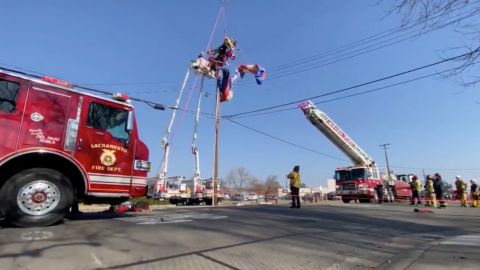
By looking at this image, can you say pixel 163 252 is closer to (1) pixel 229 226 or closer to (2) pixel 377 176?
(1) pixel 229 226

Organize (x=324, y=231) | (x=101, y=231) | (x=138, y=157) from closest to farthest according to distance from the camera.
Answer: (x=101, y=231)
(x=324, y=231)
(x=138, y=157)

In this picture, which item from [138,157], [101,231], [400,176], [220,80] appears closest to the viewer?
[101,231]

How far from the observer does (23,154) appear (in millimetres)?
7414

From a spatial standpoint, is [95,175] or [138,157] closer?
[95,175]

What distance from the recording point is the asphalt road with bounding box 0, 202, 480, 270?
5207 mm

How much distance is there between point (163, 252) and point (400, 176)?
3766 centimetres

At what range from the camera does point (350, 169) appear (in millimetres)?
30906

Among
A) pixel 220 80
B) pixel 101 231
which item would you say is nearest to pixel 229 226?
pixel 101 231

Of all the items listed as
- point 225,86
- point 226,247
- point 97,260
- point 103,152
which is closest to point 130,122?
point 103,152

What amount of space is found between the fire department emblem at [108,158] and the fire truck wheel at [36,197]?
0.89m

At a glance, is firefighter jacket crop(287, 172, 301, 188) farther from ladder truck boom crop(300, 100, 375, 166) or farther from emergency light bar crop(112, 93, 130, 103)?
ladder truck boom crop(300, 100, 375, 166)

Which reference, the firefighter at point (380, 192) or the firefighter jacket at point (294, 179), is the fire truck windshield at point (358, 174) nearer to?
the firefighter at point (380, 192)

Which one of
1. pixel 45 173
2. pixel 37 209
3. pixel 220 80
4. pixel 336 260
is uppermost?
pixel 220 80

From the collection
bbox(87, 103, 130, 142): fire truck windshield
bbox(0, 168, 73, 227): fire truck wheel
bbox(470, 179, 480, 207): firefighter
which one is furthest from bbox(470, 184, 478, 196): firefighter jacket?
bbox(0, 168, 73, 227): fire truck wheel
